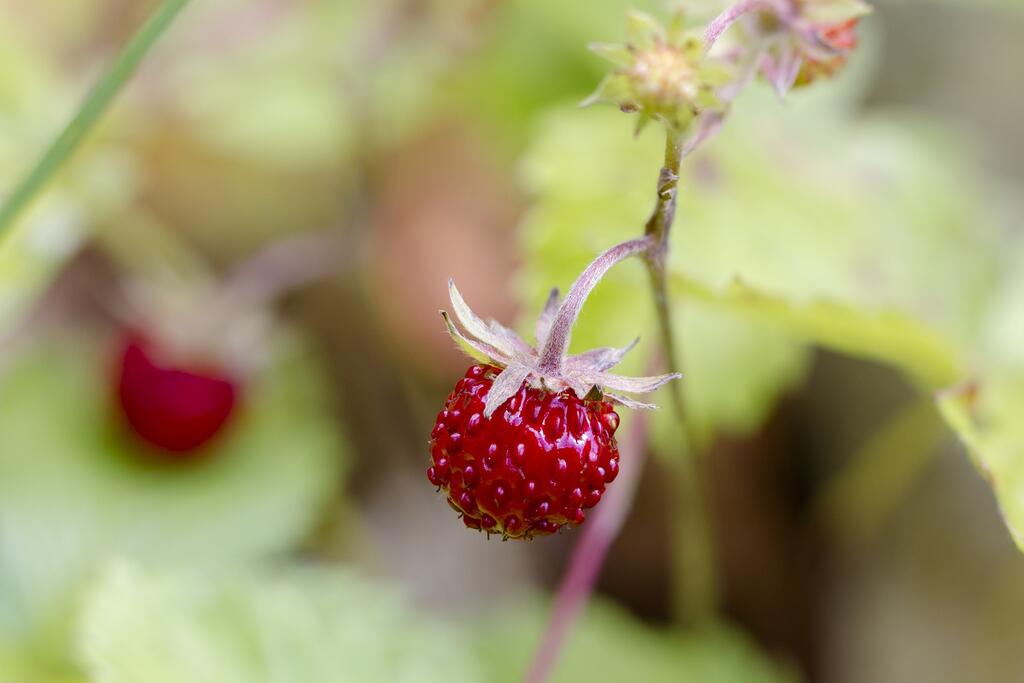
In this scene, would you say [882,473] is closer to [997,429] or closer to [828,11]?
[997,429]

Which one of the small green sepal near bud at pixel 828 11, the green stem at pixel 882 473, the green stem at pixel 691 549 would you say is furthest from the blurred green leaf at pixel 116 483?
the small green sepal near bud at pixel 828 11

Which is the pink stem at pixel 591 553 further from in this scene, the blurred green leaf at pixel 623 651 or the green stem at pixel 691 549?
the blurred green leaf at pixel 623 651

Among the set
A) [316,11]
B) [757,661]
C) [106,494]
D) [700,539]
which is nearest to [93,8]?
[316,11]

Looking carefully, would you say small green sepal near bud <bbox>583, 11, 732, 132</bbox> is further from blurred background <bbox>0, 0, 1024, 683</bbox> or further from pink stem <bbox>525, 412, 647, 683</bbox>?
pink stem <bbox>525, 412, 647, 683</bbox>

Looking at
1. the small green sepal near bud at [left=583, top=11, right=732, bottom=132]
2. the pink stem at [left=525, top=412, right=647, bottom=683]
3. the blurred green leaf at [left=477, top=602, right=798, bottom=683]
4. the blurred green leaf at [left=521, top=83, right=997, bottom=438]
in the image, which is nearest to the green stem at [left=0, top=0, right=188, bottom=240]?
the small green sepal near bud at [left=583, top=11, right=732, bottom=132]

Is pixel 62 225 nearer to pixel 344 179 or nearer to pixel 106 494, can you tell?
pixel 106 494

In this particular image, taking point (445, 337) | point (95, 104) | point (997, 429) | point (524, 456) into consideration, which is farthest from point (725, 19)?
point (445, 337)
